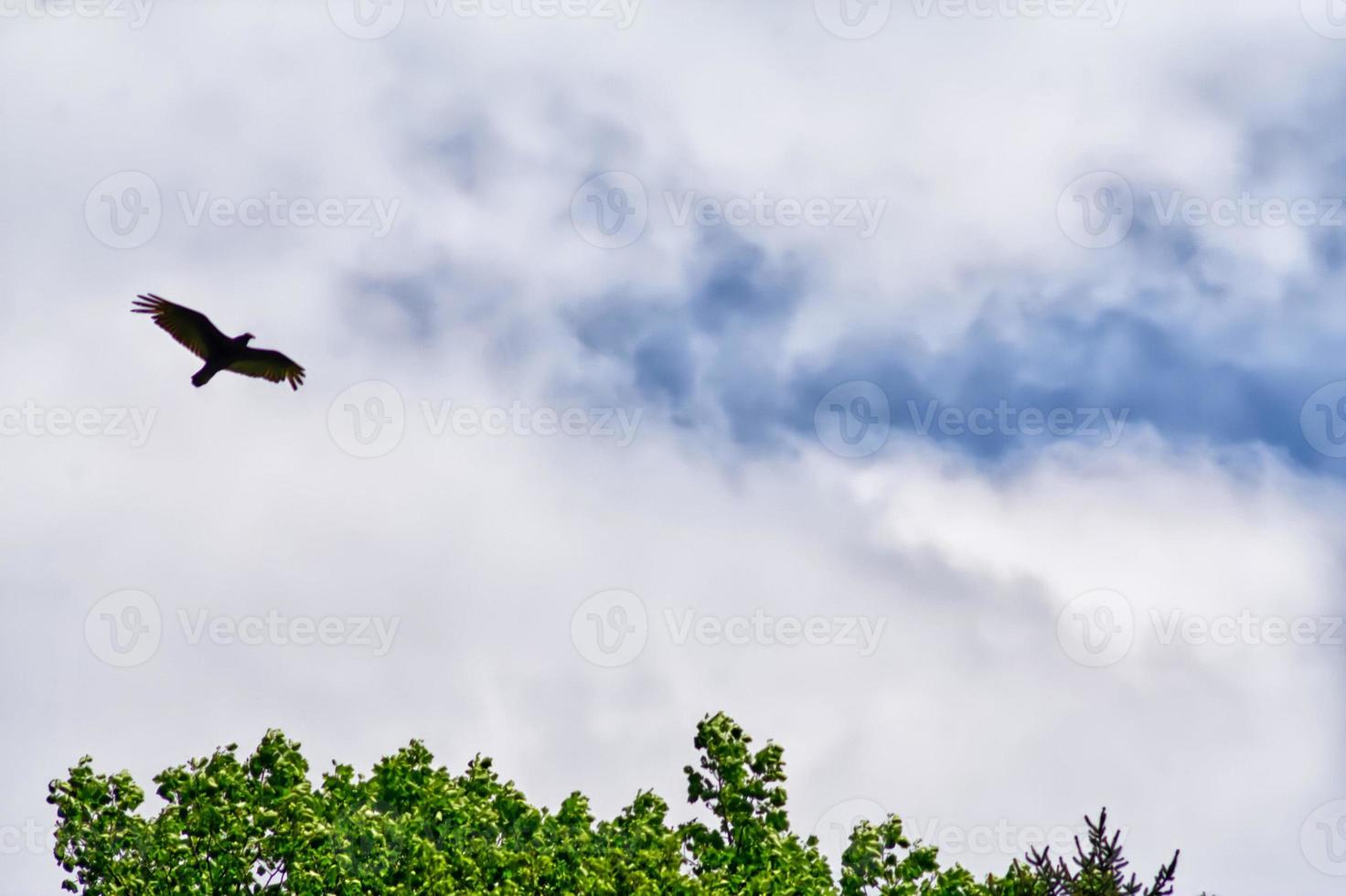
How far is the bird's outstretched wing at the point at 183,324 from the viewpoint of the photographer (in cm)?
2689

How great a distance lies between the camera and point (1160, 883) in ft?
81.6

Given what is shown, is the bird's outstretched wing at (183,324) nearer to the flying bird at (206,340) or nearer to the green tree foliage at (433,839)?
the flying bird at (206,340)

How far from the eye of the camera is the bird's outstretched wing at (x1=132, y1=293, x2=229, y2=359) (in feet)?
88.2

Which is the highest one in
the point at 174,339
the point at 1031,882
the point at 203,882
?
the point at 174,339

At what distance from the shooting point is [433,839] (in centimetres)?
2938

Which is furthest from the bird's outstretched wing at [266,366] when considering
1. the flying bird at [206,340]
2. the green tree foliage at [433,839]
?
the green tree foliage at [433,839]

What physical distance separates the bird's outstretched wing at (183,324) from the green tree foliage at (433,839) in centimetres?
721

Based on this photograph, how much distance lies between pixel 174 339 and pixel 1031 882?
16209 millimetres

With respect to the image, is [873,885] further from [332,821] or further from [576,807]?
[332,821]

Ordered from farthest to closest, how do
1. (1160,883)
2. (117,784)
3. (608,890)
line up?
(117,784)
(608,890)
(1160,883)

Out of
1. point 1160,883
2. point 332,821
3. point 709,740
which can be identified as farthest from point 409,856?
point 1160,883

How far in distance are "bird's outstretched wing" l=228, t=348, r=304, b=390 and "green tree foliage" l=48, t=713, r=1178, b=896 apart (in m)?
6.45

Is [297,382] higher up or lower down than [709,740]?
higher up

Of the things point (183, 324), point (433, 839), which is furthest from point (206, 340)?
point (433, 839)
